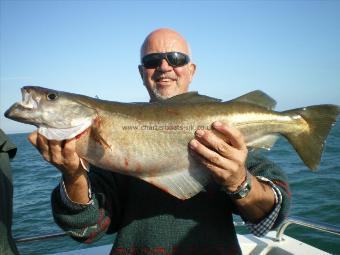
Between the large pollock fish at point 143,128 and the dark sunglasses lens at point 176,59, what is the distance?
2.60 ft

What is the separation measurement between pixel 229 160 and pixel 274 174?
0.74m

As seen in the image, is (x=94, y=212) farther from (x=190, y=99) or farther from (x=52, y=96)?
(x=190, y=99)

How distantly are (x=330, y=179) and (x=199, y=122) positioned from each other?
14.3 meters

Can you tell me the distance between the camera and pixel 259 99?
3389 mm

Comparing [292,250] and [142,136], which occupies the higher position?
[142,136]

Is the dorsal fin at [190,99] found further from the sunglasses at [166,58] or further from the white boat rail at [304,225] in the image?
the white boat rail at [304,225]

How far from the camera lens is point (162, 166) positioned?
307cm

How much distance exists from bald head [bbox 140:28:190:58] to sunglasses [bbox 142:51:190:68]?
7cm

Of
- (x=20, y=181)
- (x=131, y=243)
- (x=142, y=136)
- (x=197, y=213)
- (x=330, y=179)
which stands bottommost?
(x=20, y=181)

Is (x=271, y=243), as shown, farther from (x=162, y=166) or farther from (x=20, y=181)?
(x=20, y=181)

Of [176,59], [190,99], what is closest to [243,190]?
[190,99]

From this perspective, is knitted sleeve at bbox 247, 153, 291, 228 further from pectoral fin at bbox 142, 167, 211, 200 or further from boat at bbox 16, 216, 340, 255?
boat at bbox 16, 216, 340, 255

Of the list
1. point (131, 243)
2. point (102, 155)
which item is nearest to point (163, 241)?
Result: point (131, 243)

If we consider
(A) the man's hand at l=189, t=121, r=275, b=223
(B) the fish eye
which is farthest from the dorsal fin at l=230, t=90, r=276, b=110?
(B) the fish eye
